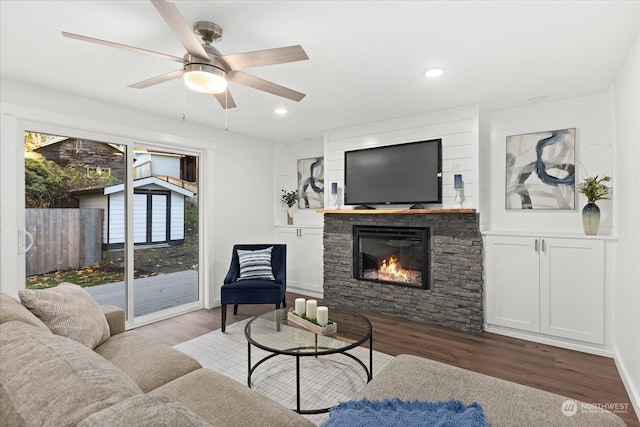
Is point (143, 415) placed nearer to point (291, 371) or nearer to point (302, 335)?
point (302, 335)

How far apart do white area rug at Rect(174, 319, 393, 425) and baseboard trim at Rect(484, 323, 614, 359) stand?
4.44 ft

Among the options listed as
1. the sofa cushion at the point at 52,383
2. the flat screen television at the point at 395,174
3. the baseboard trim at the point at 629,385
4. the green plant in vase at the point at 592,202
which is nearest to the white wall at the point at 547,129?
the green plant in vase at the point at 592,202

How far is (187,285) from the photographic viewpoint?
4.40 m

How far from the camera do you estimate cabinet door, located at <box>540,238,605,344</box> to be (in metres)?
2.96

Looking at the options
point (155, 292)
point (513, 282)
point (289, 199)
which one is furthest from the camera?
point (289, 199)

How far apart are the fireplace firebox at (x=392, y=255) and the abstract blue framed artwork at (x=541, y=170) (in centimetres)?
103

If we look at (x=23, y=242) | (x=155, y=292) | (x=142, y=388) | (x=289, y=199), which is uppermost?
(x=289, y=199)

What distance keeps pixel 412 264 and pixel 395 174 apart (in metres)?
1.09

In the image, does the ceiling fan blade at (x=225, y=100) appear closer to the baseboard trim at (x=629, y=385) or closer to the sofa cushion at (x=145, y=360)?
the sofa cushion at (x=145, y=360)

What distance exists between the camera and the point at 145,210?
3902mm

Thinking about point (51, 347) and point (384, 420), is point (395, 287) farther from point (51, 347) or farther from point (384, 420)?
point (51, 347)

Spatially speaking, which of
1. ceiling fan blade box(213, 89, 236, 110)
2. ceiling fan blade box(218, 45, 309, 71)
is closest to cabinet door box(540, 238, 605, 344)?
ceiling fan blade box(218, 45, 309, 71)

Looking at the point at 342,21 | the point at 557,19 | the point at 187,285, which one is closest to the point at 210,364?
the point at 187,285

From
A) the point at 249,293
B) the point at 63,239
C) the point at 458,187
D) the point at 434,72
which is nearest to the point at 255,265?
the point at 249,293
